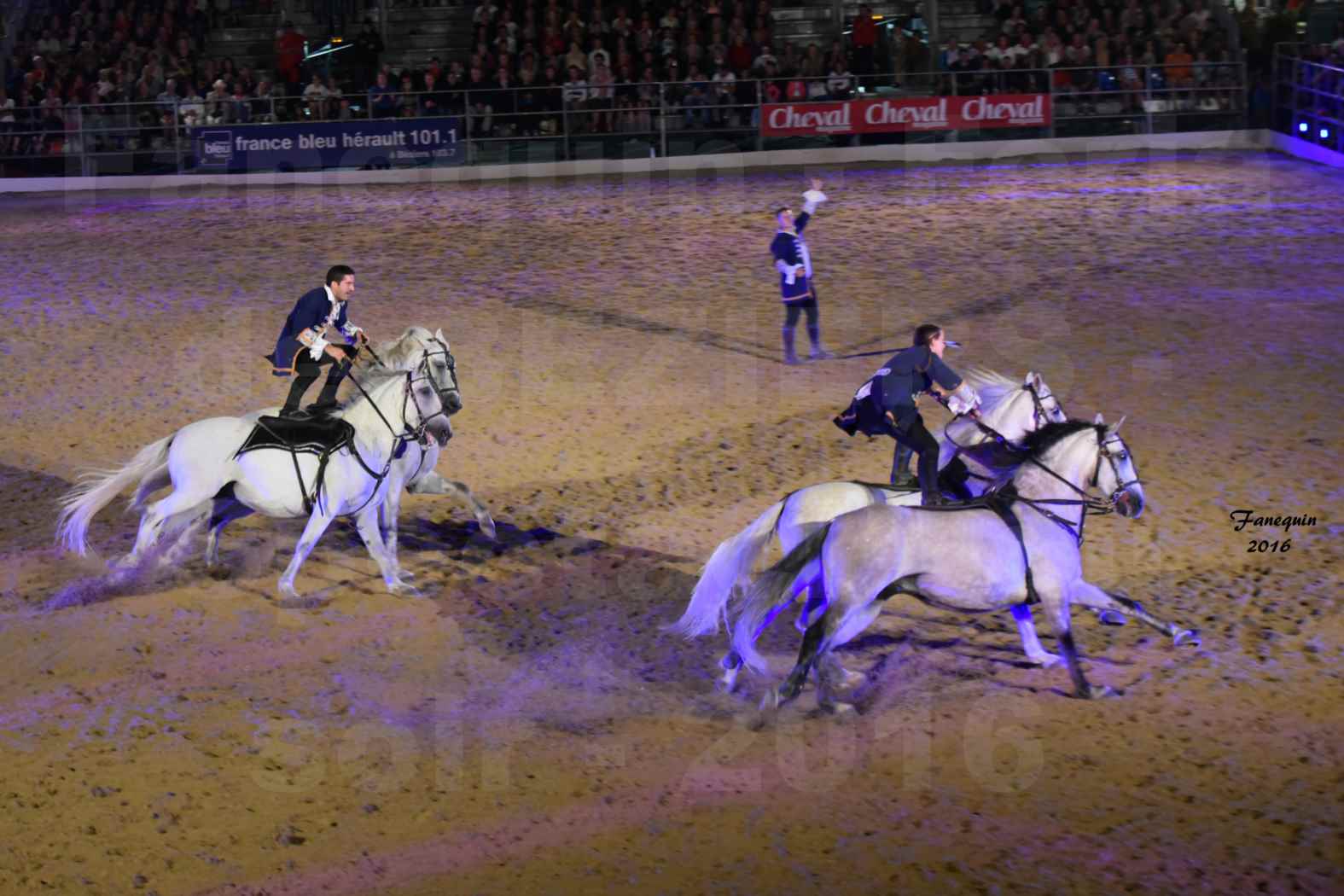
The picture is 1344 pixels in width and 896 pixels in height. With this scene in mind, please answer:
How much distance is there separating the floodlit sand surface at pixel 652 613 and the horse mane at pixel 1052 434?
1360 mm

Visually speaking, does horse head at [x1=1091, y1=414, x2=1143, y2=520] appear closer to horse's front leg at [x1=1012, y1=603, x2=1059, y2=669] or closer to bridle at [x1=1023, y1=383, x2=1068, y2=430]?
bridle at [x1=1023, y1=383, x2=1068, y2=430]

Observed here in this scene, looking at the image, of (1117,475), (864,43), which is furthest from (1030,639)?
(864,43)

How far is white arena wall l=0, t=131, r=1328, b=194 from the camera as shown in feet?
81.4

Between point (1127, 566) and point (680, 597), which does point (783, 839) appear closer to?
point (680, 597)

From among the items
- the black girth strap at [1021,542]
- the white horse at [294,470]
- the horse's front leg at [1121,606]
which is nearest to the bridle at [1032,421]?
the black girth strap at [1021,542]

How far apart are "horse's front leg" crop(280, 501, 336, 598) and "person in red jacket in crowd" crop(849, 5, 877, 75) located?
1724 centimetres

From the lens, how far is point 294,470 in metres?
10.3

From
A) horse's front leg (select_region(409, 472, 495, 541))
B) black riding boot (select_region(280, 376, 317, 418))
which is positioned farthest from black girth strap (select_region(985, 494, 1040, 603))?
black riding boot (select_region(280, 376, 317, 418))

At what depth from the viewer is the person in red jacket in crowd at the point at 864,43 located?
2519 centimetres

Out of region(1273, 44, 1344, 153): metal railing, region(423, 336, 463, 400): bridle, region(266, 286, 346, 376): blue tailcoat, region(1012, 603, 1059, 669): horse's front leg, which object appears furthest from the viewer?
region(1273, 44, 1344, 153): metal railing

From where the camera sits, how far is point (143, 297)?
18312 millimetres

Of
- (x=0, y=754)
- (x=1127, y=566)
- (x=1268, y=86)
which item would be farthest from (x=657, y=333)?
(x=1268, y=86)

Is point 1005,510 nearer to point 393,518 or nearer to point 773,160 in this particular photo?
point 393,518

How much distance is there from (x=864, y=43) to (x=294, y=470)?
692 inches
